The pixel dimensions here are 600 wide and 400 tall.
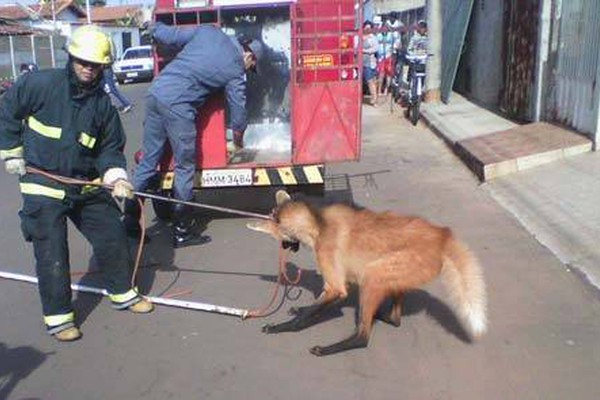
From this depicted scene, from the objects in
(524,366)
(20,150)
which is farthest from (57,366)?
(524,366)

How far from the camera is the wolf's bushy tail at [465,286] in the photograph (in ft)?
13.1

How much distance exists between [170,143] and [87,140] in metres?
1.91

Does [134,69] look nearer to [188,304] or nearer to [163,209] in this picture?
[163,209]

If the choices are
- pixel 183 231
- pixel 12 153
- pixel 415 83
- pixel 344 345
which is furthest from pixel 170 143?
pixel 415 83

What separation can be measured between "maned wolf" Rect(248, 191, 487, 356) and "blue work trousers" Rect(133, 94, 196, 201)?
2.15 m

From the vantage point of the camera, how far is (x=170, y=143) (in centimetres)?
655

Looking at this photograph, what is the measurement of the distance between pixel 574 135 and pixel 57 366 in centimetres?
727

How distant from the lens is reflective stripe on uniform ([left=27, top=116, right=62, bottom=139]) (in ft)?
14.8

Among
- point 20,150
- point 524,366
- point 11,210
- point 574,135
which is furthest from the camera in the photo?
point 574,135

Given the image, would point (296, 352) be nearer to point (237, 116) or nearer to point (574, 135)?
point (237, 116)

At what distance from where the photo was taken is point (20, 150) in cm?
454

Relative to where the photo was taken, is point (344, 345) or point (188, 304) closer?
point (344, 345)

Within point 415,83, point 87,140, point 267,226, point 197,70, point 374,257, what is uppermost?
point 197,70

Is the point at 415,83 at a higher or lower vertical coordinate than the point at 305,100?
lower
